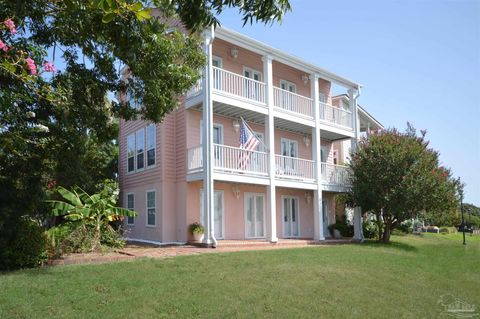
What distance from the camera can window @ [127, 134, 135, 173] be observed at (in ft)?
72.1

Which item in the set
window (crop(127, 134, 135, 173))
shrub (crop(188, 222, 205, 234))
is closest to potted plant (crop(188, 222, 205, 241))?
shrub (crop(188, 222, 205, 234))

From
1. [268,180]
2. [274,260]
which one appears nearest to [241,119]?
[268,180]

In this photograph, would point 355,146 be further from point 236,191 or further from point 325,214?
point 236,191

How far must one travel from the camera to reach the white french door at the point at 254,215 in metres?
20.2

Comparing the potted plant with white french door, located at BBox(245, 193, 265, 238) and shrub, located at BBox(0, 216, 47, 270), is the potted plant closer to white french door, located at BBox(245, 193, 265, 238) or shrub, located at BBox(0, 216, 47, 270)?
white french door, located at BBox(245, 193, 265, 238)

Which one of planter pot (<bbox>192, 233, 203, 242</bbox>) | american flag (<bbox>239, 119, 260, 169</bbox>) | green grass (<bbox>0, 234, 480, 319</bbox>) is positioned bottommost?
green grass (<bbox>0, 234, 480, 319</bbox>)

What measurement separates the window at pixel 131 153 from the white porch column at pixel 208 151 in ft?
21.4

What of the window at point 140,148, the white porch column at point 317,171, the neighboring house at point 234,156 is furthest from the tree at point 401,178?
the window at point 140,148

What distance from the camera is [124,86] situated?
10.3m

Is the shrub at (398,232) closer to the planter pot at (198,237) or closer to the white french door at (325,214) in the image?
the white french door at (325,214)

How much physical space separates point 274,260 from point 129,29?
8889mm

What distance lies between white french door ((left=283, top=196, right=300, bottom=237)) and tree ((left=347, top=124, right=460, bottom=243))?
3231 millimetres

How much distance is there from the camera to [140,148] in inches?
832

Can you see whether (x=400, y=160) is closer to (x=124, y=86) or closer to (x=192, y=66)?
(x=192, y=66)
